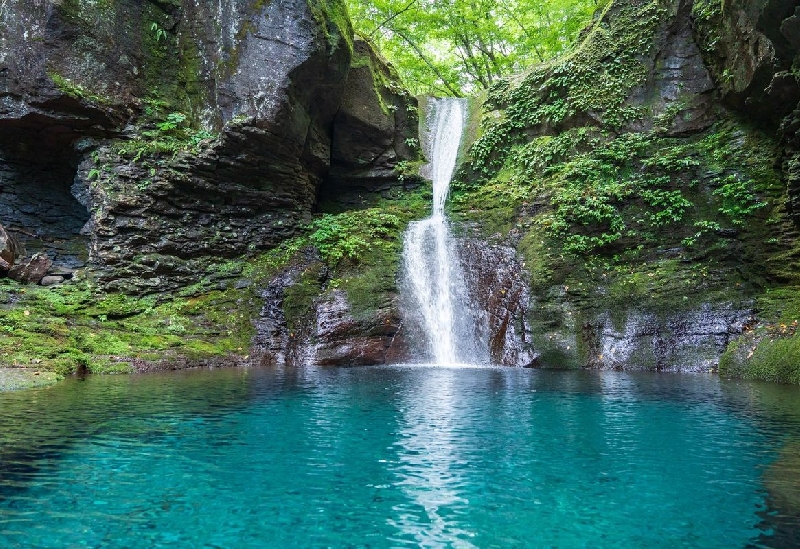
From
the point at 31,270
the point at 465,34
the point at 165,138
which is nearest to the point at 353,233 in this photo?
the point at 165,138

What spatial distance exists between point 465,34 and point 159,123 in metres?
15.3

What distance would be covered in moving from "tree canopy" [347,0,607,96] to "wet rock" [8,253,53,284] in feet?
46.4

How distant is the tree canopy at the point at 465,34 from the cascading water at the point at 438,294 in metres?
9.43

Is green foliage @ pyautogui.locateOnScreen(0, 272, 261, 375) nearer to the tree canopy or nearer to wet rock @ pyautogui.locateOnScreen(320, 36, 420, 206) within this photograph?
wet rock @ pyautogui.locateOnScreen(320, 36, 420, 206)

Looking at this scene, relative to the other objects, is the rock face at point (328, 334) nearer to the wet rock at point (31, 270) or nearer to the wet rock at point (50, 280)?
the wet rock at point (50, 280)

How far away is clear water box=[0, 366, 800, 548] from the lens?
2727 mm

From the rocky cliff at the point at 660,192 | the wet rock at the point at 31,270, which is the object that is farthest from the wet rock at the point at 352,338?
the wet rock at the point at 31,270

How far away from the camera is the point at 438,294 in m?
13.3

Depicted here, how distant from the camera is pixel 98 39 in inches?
494

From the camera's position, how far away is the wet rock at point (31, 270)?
440 inches

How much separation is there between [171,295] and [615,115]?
40.2 feet

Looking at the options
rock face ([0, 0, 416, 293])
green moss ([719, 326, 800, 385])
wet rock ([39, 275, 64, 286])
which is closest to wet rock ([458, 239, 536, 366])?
green moss ([719, 326, 800, 385])

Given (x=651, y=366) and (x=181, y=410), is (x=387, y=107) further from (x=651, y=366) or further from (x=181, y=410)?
(x=181, y=410)

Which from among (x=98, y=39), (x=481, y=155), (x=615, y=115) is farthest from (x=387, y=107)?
(x=98, y=39)
